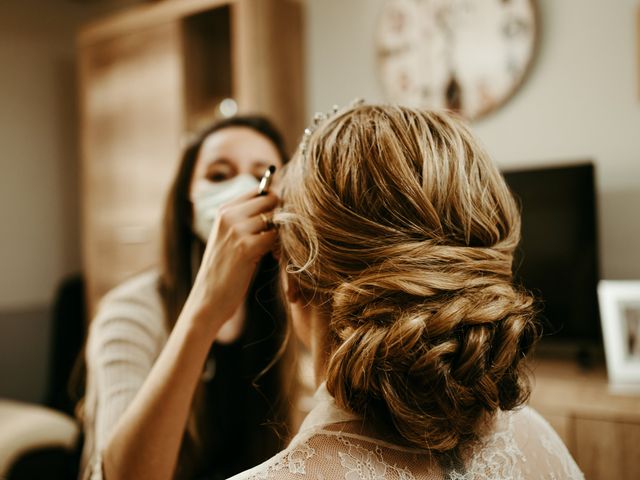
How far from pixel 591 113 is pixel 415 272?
60.6 inches

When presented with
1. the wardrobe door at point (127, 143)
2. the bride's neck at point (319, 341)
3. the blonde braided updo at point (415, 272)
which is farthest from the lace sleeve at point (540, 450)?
the wardrobe door at point (127, 143)

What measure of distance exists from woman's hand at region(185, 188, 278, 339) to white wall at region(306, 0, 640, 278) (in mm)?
1392

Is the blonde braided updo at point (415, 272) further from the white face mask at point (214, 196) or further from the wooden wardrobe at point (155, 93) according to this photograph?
the wooden wardrobe at point (155, 93)

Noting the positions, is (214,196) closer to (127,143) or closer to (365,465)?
(365,465)

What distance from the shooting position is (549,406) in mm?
1468

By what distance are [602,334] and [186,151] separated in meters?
1.37

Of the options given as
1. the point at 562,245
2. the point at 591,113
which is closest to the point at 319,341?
the point at 562,245

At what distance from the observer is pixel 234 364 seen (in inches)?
51.1

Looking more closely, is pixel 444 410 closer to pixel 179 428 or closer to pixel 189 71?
pixel 179 428

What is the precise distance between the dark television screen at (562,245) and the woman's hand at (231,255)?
3.65 feet

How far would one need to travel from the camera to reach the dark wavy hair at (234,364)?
1.24 m

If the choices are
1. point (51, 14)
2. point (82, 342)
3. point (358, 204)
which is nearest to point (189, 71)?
point (51, 14)

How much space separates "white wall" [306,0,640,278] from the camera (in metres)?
1.78

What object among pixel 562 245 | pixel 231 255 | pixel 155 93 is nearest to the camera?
pixel 231 255
